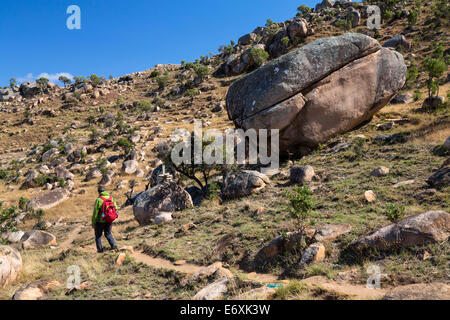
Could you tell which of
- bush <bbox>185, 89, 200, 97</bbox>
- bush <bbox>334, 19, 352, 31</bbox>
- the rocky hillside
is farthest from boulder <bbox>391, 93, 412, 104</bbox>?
bush <bbox>185, 89, 200, 97</bbox>

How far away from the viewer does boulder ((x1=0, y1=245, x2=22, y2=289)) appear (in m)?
7.33

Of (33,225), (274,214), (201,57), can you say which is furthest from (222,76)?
(274,214)

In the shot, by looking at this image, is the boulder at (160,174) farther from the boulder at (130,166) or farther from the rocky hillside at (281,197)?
the boulder at (130,166)

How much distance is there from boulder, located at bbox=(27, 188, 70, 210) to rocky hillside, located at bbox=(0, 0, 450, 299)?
0.46 ft

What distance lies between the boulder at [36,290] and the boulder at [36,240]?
7485 mm

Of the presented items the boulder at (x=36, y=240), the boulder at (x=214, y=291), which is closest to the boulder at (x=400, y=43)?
the boulder at (x=214, y=291)

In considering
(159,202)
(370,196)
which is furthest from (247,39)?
(370,196)

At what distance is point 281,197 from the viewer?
40.4ft

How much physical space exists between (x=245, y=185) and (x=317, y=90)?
7862mm

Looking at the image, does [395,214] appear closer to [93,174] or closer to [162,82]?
[93,174]

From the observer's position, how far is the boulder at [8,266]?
7330 millimetres

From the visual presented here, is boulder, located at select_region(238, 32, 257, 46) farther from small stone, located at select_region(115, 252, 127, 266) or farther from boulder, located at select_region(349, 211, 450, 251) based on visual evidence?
boulder, located at select_region(349, 211, 450, 251)

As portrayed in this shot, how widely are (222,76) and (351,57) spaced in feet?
130
